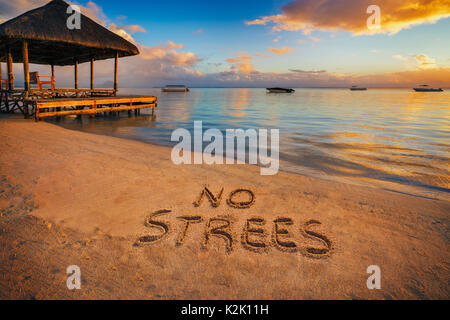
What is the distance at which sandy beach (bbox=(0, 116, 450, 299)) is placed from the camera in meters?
2.43

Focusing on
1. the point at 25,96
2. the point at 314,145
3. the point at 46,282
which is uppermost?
the point at 25,96

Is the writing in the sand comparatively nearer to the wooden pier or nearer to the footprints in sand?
the footprints in sand

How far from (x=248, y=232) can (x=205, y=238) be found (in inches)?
25.0

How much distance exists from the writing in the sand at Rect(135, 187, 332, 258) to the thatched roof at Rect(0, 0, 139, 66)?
15.0 m

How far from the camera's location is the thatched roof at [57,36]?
1242 centimetres

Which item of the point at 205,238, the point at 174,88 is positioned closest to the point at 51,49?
the point at 205,238

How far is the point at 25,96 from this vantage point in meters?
13.0

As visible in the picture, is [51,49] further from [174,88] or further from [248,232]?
[174,88]

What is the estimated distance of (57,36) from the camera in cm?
1348

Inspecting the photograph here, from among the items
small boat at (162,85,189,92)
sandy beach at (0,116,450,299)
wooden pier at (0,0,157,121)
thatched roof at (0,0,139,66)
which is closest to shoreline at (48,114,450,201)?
sandy beach at (0,116,450,299)

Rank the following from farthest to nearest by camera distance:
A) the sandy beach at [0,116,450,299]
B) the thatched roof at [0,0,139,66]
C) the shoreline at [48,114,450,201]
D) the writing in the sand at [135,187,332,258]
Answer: the thatched roof at [0,0,139,66] → the shoreline at [48,114,450,201] → the writing in the sand at [135,187,332,258] → the sandy beach at [0,116,450,299]
